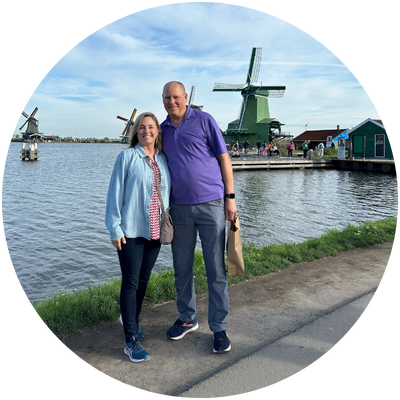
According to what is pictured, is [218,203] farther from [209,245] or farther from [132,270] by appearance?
[132,270]

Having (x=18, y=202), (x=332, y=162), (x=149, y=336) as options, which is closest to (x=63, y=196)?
(x=18, y=202)

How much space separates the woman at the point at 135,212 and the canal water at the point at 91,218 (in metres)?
0.23

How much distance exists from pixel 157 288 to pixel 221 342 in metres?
1.10

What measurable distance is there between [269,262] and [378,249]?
2.05 metres

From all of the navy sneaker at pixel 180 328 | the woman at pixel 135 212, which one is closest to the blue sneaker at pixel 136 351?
the woman at pixel 135 212

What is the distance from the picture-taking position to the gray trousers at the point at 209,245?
9.15 feet

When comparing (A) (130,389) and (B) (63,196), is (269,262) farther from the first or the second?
(B) (63,196)

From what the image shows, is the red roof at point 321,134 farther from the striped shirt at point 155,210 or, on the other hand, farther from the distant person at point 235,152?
the striped shirt at point 155,210

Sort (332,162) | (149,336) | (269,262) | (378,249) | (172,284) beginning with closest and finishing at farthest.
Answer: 1. (149,336)
2. (172,284)
3. (269,262)
4. (378,249)
5. (332,162)

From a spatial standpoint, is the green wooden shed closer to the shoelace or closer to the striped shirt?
the striped shirt

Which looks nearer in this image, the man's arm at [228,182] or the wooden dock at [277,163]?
the man's arm at [228,182]

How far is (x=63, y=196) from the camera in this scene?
15.0 meters

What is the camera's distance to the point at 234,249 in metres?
2.92

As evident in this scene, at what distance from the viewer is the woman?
99.2 inches
